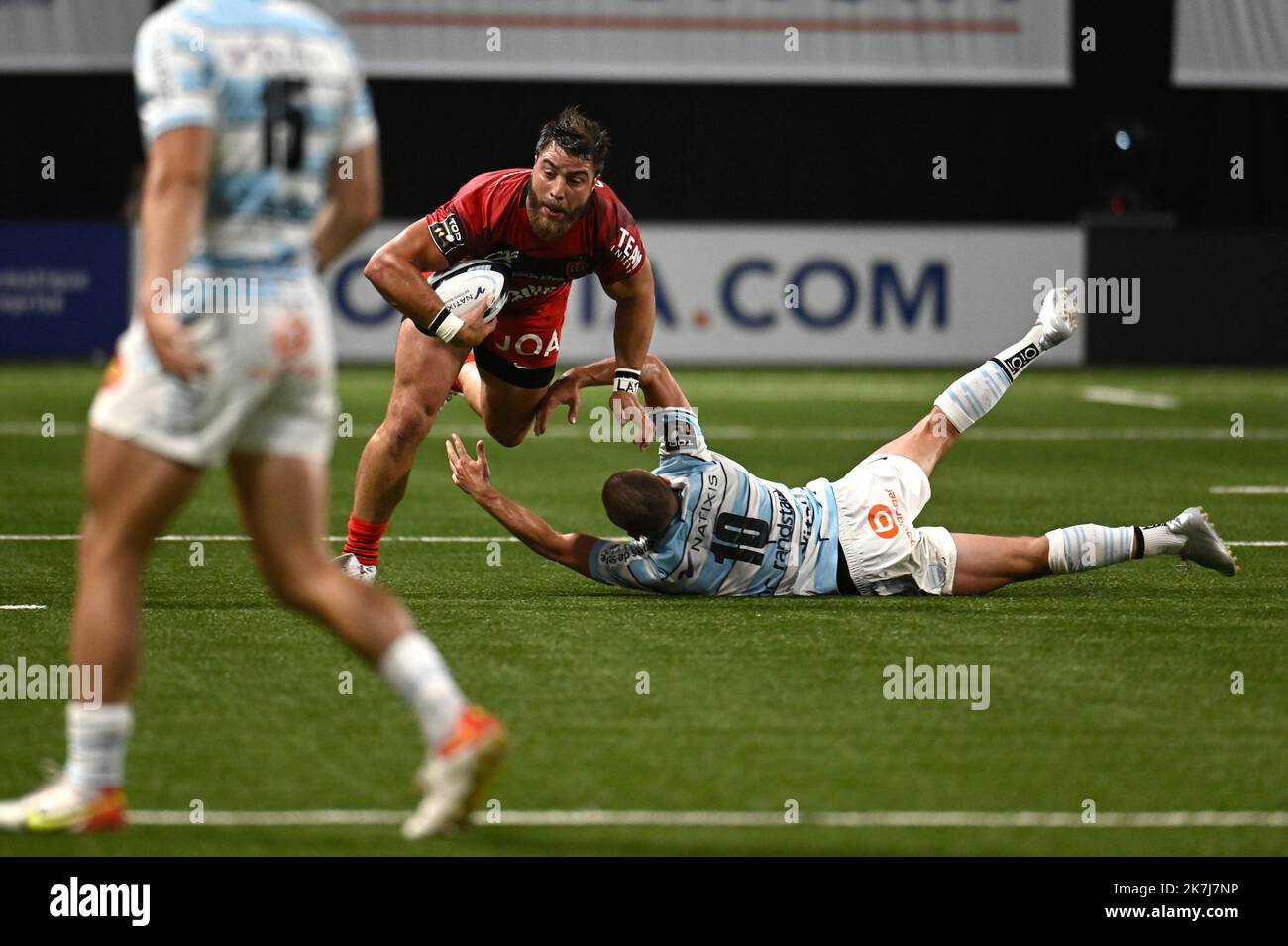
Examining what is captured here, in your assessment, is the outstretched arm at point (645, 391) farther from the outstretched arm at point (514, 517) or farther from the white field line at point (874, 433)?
the white field line at point (874, 433)

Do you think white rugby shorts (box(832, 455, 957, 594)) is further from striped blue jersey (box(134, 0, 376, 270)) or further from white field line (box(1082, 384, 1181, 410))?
white field line (box(1082, 384, 1181, 410))

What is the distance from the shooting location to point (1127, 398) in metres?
19.0

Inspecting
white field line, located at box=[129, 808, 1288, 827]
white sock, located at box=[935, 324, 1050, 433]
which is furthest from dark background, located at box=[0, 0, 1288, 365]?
white field line, located at box=[129, 808, 1288, 827]

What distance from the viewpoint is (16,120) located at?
79.5 ft

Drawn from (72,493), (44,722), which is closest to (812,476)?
(72,493)

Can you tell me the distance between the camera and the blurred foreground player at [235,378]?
4.45m

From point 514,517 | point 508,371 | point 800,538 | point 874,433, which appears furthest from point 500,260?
point 874,433

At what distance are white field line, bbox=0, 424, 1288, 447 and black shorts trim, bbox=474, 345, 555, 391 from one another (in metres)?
5.58

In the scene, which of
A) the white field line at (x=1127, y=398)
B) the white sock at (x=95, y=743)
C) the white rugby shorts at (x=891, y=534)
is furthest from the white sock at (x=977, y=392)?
the white field line at (x=1127, y=398)

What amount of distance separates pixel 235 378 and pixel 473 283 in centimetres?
429

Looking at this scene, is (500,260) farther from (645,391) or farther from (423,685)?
(423,685)

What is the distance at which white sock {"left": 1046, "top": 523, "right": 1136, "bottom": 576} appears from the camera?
8125mm

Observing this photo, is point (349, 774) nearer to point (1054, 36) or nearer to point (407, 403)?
point (407, 403)
